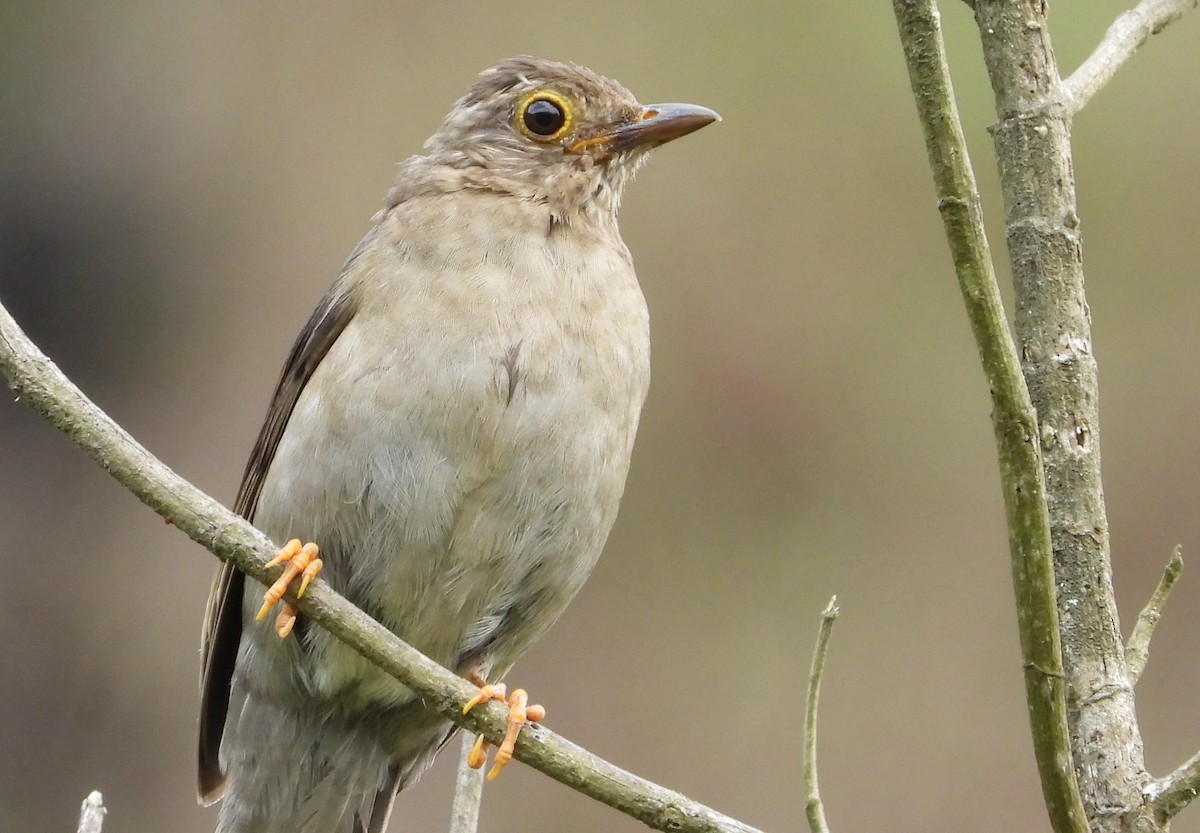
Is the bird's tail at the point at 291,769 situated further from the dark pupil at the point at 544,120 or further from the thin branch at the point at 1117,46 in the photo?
the thin branch at the point at 1117,46

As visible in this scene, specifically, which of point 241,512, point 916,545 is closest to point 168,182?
point 241,512

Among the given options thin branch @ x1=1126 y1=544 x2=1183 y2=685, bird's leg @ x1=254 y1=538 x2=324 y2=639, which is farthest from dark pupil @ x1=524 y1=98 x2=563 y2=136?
thin branch @ x1=1126 y1=544 x2=1183 y2=685

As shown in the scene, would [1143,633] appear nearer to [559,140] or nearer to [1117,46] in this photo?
[1117,46]

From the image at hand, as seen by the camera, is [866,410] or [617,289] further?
[866,410]

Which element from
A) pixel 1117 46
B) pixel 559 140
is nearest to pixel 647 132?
pixel 559 140

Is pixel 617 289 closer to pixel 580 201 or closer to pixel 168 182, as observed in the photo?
pixel 580 201

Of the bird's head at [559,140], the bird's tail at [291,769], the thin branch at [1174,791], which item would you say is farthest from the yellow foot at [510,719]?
the bird's head at [559,140]
